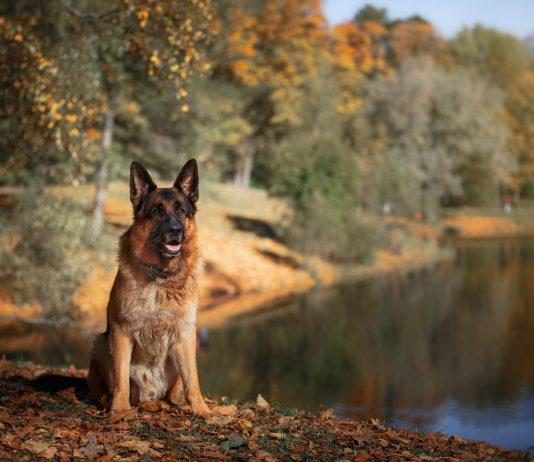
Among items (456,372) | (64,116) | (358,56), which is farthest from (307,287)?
(358,56)

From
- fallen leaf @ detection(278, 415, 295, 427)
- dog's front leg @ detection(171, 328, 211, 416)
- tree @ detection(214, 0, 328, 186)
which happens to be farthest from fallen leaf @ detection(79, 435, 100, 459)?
tree @ detection(214, 0, 328, 186)

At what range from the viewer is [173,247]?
6094 millimetres

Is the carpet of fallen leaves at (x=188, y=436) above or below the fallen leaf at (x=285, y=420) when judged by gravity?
above

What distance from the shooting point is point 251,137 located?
141 feet

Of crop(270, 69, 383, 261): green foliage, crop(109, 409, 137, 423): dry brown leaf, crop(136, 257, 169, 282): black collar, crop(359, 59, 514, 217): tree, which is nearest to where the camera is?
crop(109, 409, 137, 423): dry brown leaf

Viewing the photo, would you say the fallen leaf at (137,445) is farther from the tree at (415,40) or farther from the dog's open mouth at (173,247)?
the tree at (415,40)

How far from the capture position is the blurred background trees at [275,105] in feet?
35.1

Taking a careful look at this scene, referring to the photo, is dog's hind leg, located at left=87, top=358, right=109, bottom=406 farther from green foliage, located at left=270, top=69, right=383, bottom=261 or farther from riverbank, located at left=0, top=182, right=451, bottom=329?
green foliage, located at left=270, top=69, right=383, bottom=261

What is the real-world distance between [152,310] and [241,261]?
21377 millimetres

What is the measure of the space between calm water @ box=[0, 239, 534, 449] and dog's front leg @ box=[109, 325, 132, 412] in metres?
6.38

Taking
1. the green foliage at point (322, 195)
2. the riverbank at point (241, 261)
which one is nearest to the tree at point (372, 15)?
the riverbank at point (241, 261)

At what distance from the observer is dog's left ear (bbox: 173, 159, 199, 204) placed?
645cm

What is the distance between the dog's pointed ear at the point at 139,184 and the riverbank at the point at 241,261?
9.67 metres

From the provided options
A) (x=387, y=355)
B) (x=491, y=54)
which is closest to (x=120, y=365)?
(x=387, y=355)
